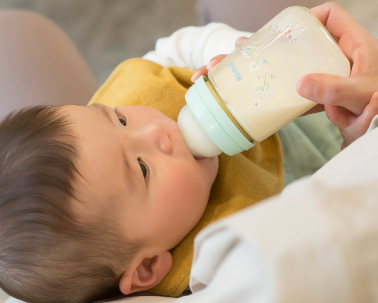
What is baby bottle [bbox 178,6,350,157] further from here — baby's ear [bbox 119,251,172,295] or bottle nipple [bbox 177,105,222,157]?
baby's ear [bbox 119,251,172,295]

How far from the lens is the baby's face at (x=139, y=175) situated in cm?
55

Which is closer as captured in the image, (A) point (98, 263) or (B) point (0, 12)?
(A) point (98, 263)

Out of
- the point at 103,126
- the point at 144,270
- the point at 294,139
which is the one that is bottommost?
the point at 294,139

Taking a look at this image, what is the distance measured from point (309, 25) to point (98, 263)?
52 cm

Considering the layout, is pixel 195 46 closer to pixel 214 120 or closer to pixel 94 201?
pixel 214 120

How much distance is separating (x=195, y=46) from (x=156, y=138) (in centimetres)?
50

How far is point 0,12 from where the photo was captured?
3.35 ft

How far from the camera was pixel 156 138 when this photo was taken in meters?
0.61

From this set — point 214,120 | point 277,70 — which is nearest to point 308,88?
point 277,70

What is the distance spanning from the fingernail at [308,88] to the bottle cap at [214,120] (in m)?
0.12

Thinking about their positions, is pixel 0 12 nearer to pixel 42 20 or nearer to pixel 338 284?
pixel 42 20

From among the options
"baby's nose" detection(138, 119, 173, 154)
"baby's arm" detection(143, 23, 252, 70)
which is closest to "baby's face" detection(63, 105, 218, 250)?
"baby's nose" detection(138, 119, 173, 154)

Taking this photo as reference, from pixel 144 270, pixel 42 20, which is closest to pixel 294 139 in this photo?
pixel 144 270

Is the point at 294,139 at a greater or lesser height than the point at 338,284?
lesser
